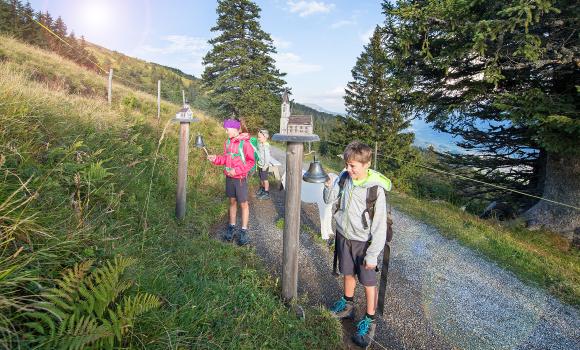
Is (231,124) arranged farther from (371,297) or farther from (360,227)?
(371,297)

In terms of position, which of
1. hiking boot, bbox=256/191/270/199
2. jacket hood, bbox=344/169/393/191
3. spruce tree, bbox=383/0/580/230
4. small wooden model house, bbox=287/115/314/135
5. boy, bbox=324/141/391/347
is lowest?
hiking boot, bbox=256/191/270/199

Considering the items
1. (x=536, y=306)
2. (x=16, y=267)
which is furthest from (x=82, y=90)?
(x=536, y=306)

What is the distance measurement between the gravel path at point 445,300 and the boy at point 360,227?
0.30 metres

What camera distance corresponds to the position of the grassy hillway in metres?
1.62

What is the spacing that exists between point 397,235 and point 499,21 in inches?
170

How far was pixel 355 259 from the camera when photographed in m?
3.11

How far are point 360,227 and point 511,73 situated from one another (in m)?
7.21

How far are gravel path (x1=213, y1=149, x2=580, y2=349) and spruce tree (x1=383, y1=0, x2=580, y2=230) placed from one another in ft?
9.92

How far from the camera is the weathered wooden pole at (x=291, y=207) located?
3.02m

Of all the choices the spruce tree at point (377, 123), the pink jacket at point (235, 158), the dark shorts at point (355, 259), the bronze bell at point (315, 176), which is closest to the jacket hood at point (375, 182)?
the bronze bell at point (315, 176)

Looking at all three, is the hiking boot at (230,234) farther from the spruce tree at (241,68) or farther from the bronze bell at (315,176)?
the spruce tree at (241,68)

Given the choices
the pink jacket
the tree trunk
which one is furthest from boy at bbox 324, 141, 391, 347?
the tree trunk

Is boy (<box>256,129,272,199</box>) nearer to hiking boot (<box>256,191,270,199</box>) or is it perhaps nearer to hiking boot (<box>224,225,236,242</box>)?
hiking boot (<box>256,191,270,199</box>)

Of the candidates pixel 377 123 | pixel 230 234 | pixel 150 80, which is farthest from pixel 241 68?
pixel 150 80
